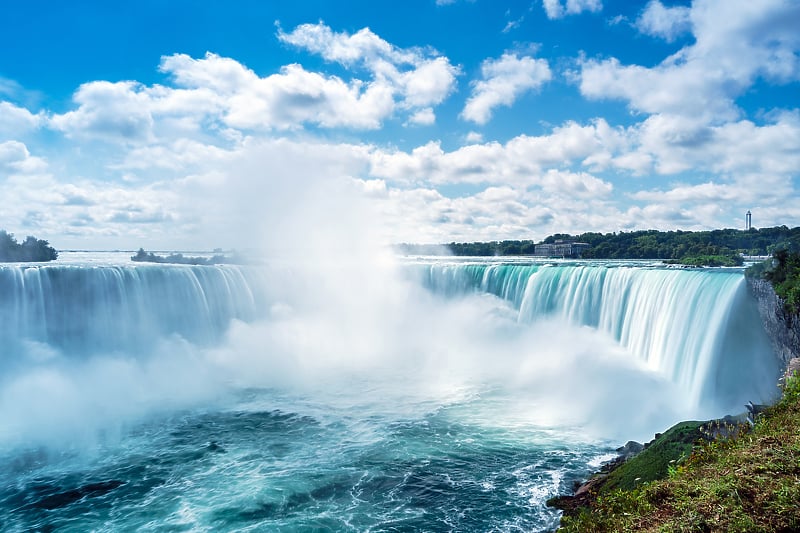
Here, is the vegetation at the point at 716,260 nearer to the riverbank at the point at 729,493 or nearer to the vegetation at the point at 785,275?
the vegetation at the point at 785,275

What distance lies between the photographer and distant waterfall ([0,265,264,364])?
21125 mm

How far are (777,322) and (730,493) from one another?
11.4 metres

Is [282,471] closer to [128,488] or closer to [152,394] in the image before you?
[128,488]

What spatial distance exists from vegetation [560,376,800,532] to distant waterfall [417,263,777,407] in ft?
31.0

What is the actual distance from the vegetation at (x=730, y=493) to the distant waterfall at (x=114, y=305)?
78.4ft

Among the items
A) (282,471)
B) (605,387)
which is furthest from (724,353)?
(282,471)

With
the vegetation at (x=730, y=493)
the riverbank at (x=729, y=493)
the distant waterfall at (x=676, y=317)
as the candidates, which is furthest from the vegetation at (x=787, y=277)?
the vegetation at (x=730, y=493)

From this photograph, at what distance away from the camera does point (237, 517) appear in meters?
9.76

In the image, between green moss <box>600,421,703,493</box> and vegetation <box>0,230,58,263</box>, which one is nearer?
green moss <box>600,421,703,493</box>

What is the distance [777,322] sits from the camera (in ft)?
43.2

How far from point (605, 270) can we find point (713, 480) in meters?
20.3

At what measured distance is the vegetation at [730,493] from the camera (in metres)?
4.15

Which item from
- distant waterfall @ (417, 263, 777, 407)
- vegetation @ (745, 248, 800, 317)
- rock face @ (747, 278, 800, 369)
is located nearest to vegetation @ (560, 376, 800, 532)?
rock face @ (747, 278, 800, 369)

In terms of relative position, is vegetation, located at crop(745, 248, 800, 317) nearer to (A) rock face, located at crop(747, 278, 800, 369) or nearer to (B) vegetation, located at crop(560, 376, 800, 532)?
Result: (A) rock face, located at crop(747, 278, 800, 369)
